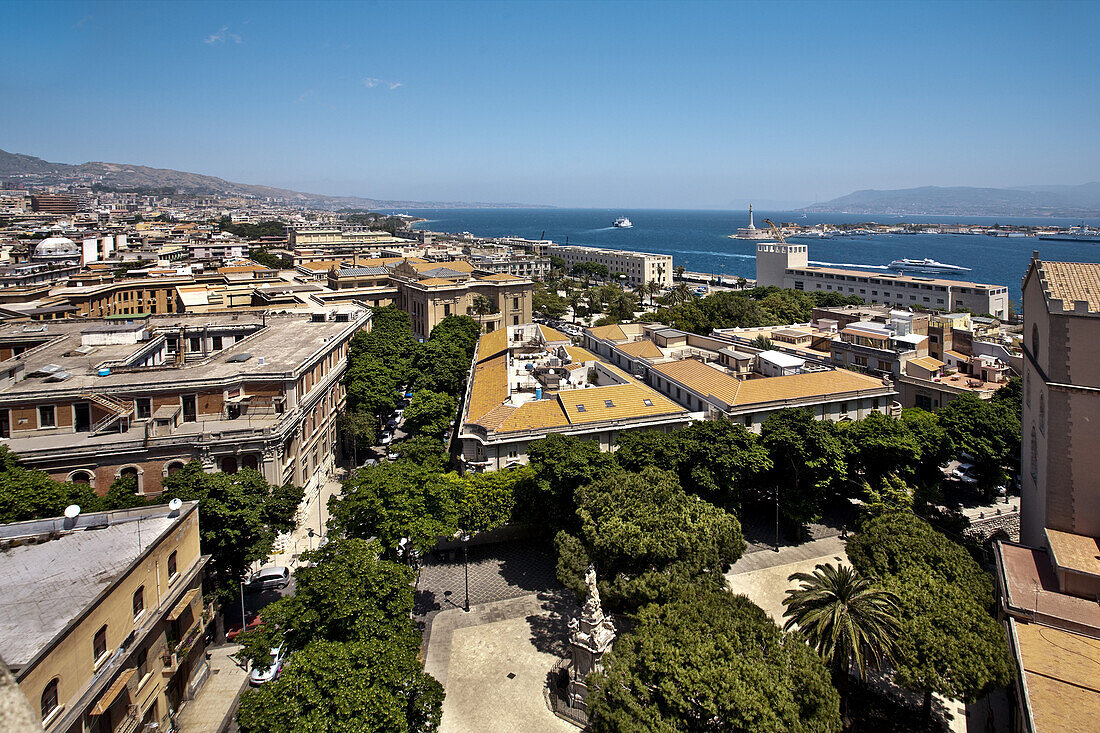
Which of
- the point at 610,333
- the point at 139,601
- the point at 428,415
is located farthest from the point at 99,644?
the point at 610,333

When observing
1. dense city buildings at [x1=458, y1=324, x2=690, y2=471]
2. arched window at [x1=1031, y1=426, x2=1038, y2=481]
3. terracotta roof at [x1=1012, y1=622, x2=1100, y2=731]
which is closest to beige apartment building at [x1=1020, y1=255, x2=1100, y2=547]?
arched window at [x1=1031, y1=426, x2=1038, y2=481]

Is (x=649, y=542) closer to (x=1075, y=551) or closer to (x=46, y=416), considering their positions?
(x=1075, y=551)

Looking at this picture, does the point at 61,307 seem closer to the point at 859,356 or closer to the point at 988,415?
the point at 859,356

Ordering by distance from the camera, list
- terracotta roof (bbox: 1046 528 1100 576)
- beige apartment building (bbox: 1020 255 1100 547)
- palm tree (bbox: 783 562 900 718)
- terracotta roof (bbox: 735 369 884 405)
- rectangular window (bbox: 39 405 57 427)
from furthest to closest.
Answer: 1. terracotta roof (bbox: 735 369 884 405)
2. rectangular window (bbox: 39 405 57 427)
3. beige apartment building (bbox: 1020 255 1100 547)
4. terracotta roof (bbox: 1046 528 1100 576)
5. palm tree (bbox: 783 562 900 718)

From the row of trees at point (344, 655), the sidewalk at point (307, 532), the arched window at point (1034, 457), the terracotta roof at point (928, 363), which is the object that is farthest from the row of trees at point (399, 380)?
the terracotta roof at point (928, 363)

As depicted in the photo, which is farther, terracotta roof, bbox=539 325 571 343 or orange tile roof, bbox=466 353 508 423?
terracotta roof, bbox=539 325 571 343

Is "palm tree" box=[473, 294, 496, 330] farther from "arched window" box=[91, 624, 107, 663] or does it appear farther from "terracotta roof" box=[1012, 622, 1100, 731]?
"terracotta roof" box=[1012, 622, 1100, 731]
